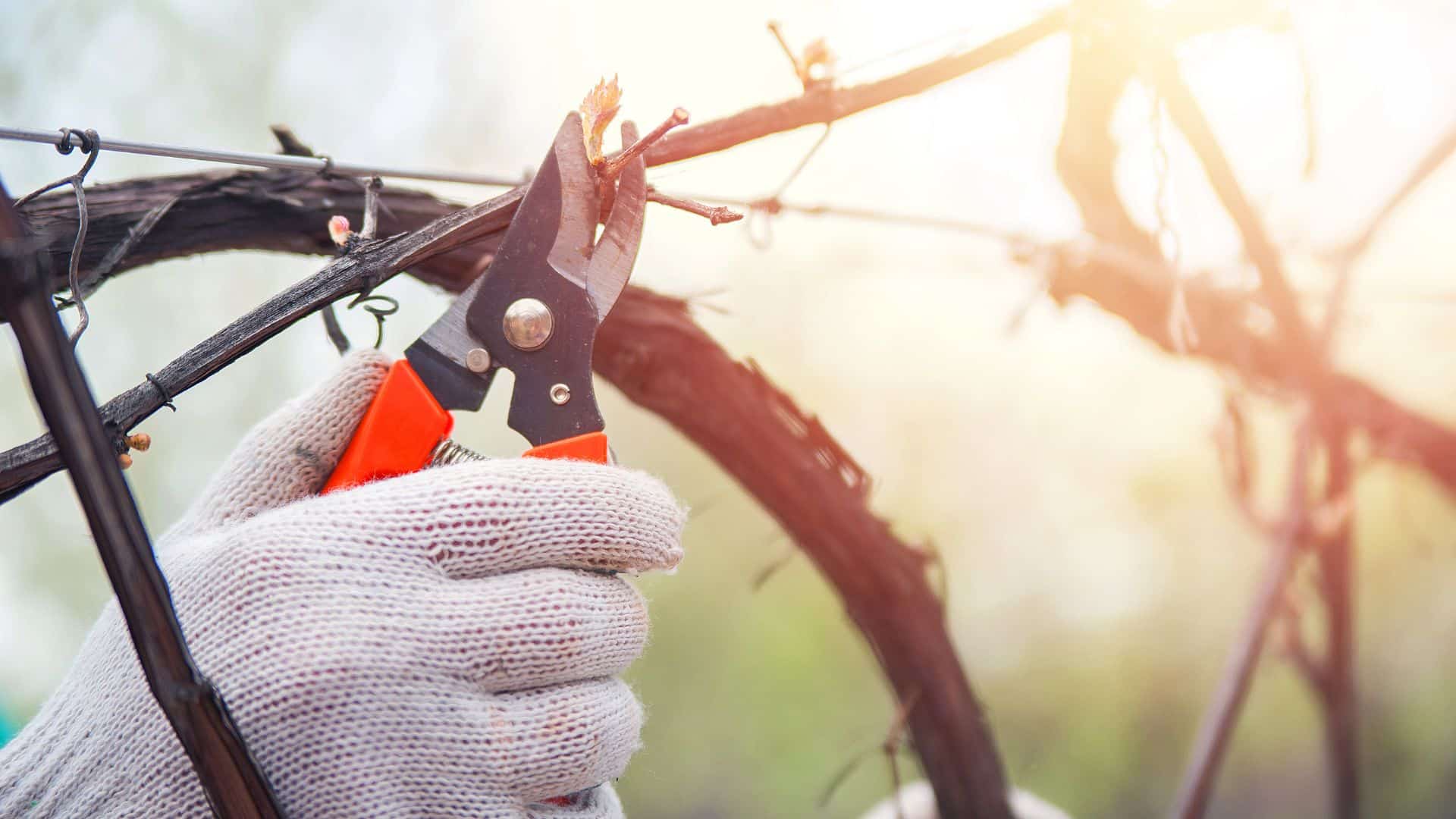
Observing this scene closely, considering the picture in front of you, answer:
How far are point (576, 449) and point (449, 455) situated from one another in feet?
0.19

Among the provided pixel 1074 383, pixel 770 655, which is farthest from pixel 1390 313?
pixel 770 655

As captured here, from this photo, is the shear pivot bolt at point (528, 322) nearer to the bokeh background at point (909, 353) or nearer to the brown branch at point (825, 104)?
the brown branch at point (825, 104)

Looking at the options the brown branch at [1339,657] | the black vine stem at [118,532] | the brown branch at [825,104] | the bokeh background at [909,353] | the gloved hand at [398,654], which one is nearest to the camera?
the black vine stem at [118,532]

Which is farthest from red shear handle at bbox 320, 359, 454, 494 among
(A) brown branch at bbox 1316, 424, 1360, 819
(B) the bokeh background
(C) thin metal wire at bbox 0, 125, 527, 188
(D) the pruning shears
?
(A) brown branch at bbox 1316, 424, 1360, 819

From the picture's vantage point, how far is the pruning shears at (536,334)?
1.28 ft

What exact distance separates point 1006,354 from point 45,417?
2.44 ft

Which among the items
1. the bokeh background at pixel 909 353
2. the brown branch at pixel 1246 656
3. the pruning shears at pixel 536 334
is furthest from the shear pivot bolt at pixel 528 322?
the brown branch at pixel 1246 656

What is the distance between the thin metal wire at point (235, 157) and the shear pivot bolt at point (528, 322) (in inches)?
4.1

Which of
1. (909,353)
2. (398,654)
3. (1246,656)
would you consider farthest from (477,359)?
(1246,656)

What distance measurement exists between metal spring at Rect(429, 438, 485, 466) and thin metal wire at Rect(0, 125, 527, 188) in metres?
0.15

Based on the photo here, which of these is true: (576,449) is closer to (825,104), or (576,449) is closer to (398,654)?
(398,654)

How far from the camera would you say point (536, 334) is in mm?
400

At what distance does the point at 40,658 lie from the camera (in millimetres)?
1007

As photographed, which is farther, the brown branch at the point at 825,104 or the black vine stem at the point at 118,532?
the brown branch at the point at 825,104
